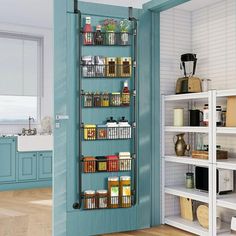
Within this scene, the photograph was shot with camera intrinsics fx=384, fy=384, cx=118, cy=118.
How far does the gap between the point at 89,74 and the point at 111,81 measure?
10.4 inches

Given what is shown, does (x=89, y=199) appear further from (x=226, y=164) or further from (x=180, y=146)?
(x=226, y=164)

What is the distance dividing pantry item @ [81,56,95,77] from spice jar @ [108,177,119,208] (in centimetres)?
109

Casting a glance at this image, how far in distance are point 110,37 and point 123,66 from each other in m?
0.33

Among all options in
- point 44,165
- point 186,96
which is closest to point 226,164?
point 186,96

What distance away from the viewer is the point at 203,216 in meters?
4.03

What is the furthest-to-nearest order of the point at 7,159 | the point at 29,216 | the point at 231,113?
the point at 7,159 < the point at 29,216 < the point at 231,113

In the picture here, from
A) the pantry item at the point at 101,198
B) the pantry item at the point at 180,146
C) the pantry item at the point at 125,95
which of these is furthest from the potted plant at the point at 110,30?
the pantry item at the point at 101,198

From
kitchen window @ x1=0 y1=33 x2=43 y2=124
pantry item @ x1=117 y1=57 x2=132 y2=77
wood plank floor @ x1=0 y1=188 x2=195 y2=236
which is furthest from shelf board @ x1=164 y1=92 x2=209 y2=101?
kitchen window @ x1=0 y1=33 x2=43 y2=124

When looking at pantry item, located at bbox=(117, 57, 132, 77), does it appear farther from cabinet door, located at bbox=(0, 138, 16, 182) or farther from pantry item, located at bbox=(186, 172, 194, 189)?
cabinet door, located at bbox=(0, 138, 16, 182)

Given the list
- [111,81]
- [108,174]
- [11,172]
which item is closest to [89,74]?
[111,81]

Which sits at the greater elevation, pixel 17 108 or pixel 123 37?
pixel 123 37

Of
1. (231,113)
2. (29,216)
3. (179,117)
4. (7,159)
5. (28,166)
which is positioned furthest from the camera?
(28,166)

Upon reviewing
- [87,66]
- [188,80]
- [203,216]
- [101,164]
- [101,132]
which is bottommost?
[203,216]

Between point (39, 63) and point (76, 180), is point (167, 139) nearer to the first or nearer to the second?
point (76, 180)
